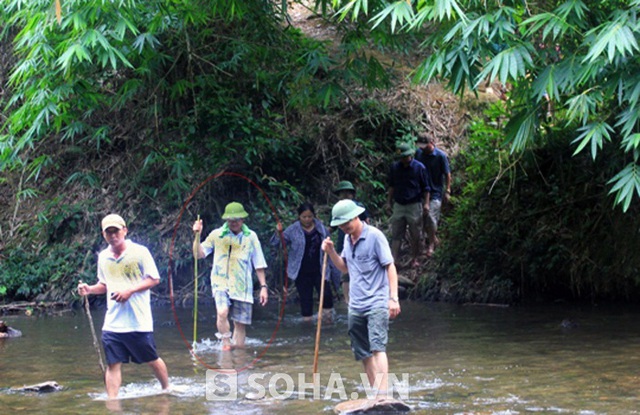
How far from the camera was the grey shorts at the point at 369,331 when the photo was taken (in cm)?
752

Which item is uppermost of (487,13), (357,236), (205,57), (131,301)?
(205,57)

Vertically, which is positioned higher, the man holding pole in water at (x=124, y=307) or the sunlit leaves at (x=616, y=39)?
the sunlit leaves at (x=616, y=39)

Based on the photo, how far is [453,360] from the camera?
9.70 m

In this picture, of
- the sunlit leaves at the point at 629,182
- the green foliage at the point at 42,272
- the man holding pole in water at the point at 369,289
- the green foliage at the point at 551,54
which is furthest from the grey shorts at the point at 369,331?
A: the green foliage at the point at 42,272

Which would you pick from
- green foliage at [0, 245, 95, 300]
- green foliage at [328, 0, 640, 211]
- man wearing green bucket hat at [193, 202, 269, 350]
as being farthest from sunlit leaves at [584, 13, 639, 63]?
green foliage at [0, 245, 95, 300]

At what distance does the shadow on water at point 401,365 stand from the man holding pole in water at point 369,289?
48 cm

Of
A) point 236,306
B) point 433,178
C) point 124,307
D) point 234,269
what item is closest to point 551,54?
point 234,269

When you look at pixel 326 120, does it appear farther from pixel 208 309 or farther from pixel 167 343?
pixel 167 343

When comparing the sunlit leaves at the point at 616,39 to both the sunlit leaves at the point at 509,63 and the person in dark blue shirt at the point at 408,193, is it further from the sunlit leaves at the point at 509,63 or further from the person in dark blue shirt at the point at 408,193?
the person in dark blue shirt at the point at 408,193

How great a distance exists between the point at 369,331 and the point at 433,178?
8.08 meters

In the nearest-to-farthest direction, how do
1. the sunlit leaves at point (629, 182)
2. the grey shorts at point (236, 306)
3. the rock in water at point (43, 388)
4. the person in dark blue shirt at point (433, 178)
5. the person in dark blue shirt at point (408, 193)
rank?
the sunlit leaves at point (629, 182)
the rock in water at point (43, 388)
the grey shorts at point (236, 306)
the person in dark blue shirt at point (408, 193)
the person in dark blue shirt at point (433, 178)

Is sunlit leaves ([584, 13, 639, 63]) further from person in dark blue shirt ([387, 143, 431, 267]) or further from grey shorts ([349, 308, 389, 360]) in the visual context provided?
person in dark blue shirt ([387, 143, 431, 267])

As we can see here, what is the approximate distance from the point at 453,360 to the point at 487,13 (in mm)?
3434

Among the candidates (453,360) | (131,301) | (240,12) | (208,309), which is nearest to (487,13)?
(453,360)
